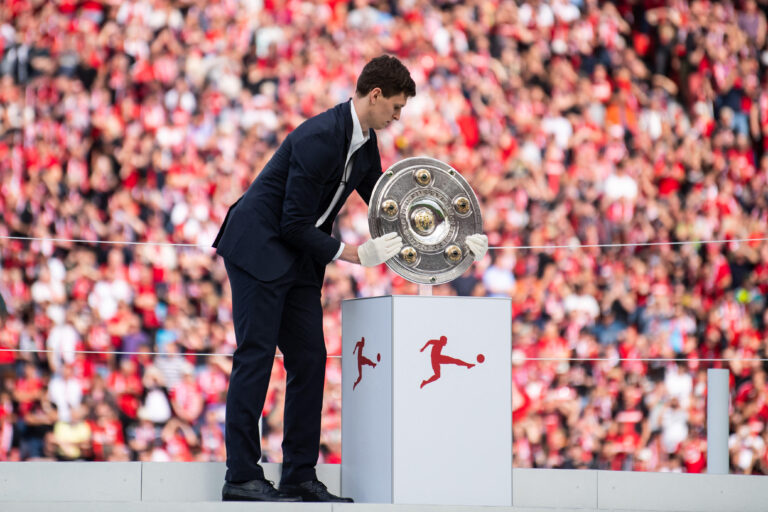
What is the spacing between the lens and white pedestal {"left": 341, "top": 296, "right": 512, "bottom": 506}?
1.97 m

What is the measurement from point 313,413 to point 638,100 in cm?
193

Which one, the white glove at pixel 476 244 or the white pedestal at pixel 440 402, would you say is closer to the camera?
the white pedestal at pixel 440 402

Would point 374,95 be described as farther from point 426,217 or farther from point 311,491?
point 311,491

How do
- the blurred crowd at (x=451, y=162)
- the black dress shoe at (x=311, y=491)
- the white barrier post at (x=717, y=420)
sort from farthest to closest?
the blurred crowd at (x=451, y=162)
the white barrier post at (x=717, y=420)
the black dress shoe at (x=311, y=491)

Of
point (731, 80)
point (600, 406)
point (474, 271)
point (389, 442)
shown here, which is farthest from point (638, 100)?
point (389, 442)

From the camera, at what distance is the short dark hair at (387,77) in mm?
2043

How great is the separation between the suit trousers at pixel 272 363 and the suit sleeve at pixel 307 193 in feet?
0.33

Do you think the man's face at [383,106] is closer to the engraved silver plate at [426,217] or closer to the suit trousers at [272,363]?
the engraved silver plate at [426,217]

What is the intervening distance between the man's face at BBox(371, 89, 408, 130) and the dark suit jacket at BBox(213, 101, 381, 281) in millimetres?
59

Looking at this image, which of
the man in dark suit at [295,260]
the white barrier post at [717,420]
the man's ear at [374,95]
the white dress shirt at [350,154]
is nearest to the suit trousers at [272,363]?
the man in dark suit at [295,260]

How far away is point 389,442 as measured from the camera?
1.97 meters

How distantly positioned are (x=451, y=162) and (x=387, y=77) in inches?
58.6

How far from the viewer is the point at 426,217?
2.12 m

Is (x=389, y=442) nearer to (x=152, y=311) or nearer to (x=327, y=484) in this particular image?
(x=327, y=484)
